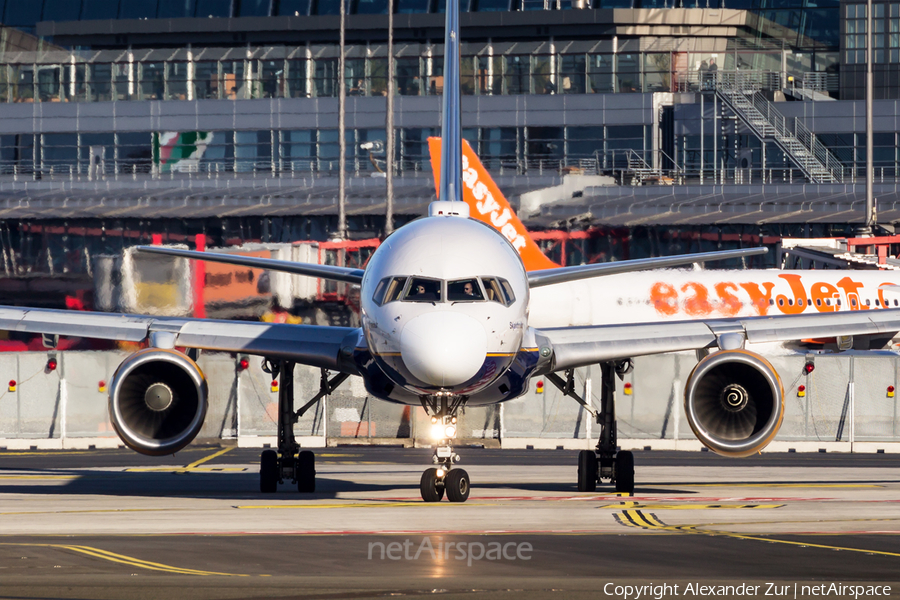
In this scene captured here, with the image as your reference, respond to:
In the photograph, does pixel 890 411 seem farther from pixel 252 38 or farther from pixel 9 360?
pixel 252 38

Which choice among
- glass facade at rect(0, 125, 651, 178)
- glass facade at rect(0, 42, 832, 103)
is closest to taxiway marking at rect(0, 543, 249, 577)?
glass facade at rect(0, 125, 651, 178)

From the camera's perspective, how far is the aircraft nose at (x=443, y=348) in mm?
19906

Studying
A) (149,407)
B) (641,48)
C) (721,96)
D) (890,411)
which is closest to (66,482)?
(149,407)

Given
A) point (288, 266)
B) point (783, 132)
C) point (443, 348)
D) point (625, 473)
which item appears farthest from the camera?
point (783, 132)

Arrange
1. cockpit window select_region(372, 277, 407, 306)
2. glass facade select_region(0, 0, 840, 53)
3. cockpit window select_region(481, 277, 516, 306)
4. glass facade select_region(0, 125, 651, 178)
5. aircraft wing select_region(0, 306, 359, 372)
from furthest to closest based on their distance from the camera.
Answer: glass facade select_region(0, 0, 840, 53) < glass facade select_region(0, 125, 651, 178) < aircraft wing select_region(0, 306, 359, 372) < cockpit window select_region(481, 277, 516, 306) < cockpit window select_region(372, 277, 407, 306)

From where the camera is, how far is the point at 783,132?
3307 inches

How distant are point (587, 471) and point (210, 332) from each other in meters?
7.94

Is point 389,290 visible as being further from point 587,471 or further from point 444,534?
point 587,471

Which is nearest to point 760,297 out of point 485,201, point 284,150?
point 485,201

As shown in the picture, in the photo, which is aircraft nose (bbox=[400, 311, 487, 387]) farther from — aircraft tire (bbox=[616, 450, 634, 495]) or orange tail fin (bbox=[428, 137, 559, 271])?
orange tail fin (bbox=[428, 137, 559, 271])

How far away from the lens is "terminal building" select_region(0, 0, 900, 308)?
77.9 meters

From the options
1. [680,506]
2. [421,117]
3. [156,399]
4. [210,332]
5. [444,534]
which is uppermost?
[421,117]

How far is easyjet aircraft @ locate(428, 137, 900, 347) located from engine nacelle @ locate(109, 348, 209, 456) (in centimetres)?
2572

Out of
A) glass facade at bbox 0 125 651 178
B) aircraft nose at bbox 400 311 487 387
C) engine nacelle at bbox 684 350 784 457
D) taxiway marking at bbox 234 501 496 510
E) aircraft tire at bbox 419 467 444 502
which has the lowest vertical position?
taxiway marking at bbox 234 501 496 510
